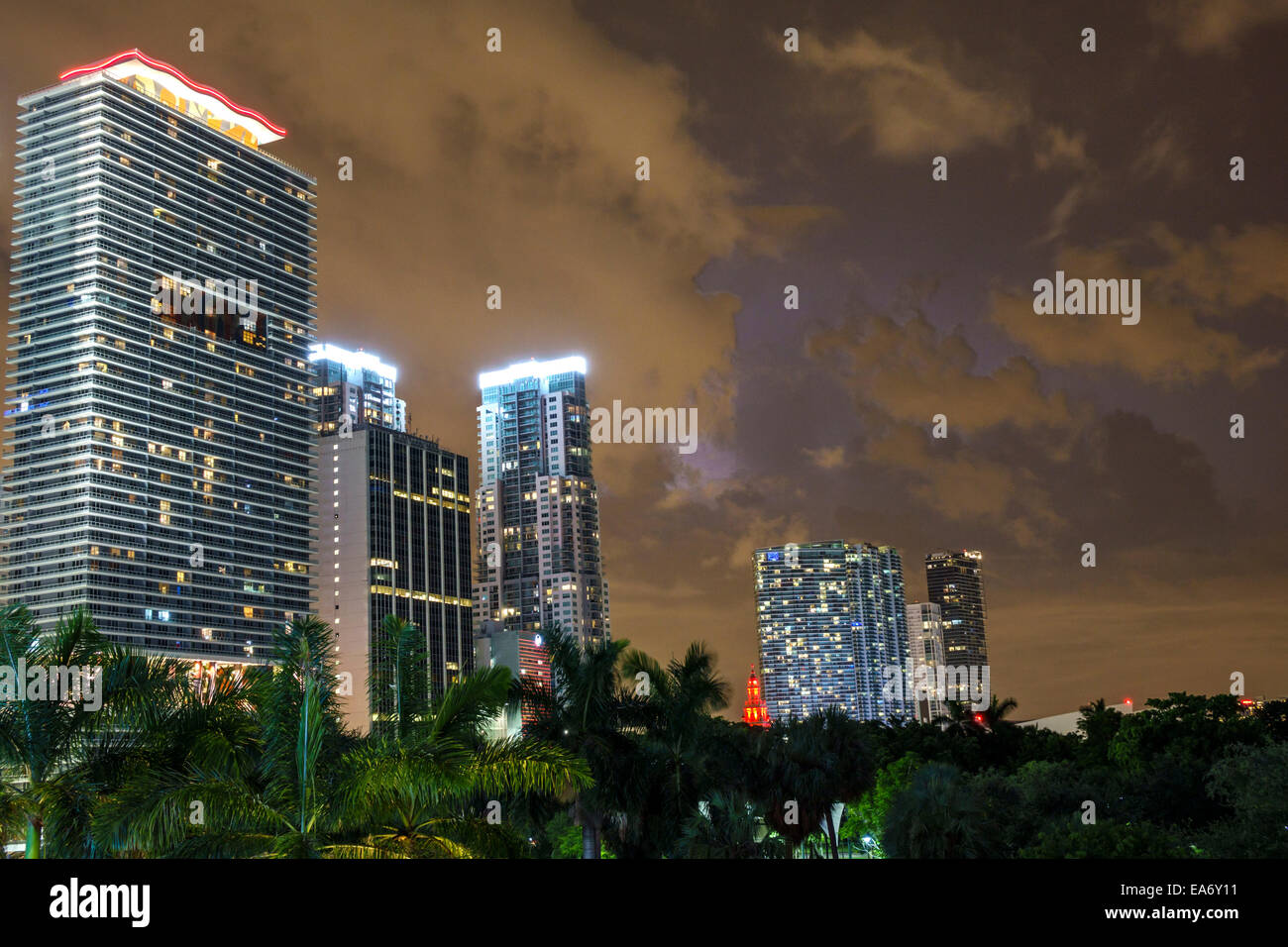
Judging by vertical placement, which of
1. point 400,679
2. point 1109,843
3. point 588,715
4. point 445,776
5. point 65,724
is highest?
point 400,679

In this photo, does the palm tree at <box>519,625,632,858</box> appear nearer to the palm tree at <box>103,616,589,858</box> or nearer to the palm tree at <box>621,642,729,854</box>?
the palm tree at <box>621,642,729,854</box>

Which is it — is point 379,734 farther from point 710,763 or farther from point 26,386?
point 26,386

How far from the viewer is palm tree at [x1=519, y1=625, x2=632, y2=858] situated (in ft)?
111

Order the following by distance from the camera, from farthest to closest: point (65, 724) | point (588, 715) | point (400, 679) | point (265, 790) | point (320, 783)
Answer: point (588, 715) → point (400, 679) → point (65, 724) → point (265, 790) → point (320, 783)

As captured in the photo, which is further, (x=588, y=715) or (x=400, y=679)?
(x=588, y=715)

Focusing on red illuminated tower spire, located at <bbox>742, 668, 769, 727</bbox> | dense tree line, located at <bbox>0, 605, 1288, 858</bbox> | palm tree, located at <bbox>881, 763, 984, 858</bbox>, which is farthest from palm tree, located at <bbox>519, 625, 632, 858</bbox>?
red illuminated tower spire, located at <bbox>742, 668, 769, 727</bbox>

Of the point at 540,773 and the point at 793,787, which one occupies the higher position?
the point at 540,773

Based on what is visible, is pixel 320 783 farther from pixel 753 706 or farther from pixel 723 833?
pixel 753 706

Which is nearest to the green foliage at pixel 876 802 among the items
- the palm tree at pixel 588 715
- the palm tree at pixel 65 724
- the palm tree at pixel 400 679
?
the palm tree at pixel 588 715

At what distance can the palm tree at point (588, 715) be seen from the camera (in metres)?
34.0

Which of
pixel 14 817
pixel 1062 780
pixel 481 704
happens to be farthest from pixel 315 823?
pixel 1062 780

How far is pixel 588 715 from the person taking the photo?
34.8 metres

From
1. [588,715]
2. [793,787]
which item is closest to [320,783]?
[588,715]
